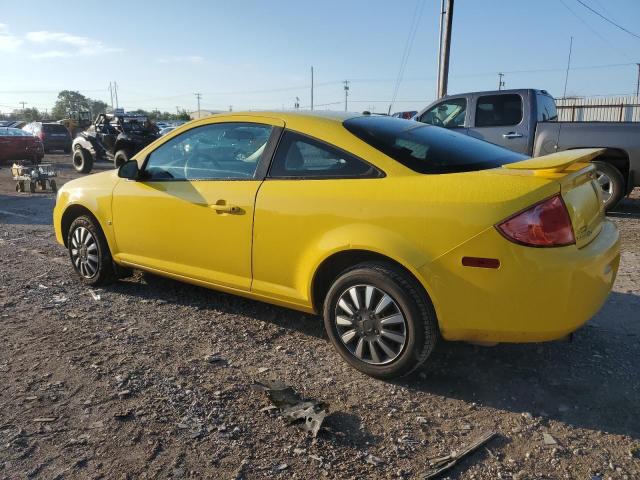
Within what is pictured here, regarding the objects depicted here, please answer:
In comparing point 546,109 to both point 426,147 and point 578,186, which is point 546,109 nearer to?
Result: point 426,147

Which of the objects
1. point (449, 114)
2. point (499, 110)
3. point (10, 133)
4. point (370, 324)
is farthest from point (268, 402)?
point (10, 133)

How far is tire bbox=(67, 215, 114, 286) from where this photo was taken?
4.68 m

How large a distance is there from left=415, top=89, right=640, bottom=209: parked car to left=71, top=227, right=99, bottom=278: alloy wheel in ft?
20.5

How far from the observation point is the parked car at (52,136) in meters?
23.7

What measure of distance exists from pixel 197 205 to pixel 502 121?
659 centimetres

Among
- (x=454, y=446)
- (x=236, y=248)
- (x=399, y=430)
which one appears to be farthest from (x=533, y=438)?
(x=236, y=248)

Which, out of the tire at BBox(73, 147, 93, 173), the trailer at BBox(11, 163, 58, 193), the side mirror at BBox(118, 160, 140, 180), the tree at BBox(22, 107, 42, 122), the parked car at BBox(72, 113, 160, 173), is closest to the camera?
the side mirror at BBox(118, 160, 140, 180)

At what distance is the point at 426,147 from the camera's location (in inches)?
132

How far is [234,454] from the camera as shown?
2488 millimetres

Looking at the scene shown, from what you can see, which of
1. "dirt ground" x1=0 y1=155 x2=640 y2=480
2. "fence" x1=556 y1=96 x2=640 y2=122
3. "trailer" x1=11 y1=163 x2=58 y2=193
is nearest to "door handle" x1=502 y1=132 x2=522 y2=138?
"dirt ground" x1=0 y1=155 x2=640 y2=480

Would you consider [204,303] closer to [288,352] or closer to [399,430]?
[288,352]

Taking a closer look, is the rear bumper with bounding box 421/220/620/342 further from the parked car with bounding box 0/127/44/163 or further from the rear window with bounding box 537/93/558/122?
the parked car with bounding box 0/127/44/163

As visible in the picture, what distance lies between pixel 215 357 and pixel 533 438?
196cm

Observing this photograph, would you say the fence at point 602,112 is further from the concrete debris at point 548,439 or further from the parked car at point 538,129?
the concrete debris at point 548,439
